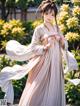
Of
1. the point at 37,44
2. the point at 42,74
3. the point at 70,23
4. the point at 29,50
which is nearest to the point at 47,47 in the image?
the point at 37,44

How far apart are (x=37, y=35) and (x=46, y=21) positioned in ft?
0.84

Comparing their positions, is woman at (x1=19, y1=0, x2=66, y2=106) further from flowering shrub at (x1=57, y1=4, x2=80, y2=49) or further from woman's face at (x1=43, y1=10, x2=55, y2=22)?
flowering shrub at (x1=57, y1=4, x2=80, y2=49)

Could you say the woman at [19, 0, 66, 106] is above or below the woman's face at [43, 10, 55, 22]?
below

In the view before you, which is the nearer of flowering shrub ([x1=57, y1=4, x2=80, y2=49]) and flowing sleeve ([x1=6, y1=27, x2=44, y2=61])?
flowing sleeve ([x1=6, y1=27, x2=44, y2=61])

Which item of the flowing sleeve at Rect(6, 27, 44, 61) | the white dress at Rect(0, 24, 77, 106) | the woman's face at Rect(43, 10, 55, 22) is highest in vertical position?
the woman's face at Rect(43, 10, 55, 22)

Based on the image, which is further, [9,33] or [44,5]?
[9,33]

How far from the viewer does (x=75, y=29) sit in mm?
11484

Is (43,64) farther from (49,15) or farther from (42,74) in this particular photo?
(49,15)

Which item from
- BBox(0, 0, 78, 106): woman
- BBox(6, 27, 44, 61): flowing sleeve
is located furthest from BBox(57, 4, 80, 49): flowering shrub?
BBox(6, 27, 44, 61): flowing sleeve

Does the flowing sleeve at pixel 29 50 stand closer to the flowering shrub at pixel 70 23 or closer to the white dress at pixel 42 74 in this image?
the white dress at pixel 42 74

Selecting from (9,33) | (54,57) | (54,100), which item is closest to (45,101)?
(54,100)

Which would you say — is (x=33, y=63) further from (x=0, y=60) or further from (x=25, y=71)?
(x=0, y=60)

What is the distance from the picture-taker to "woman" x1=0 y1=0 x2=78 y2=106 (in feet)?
26.1

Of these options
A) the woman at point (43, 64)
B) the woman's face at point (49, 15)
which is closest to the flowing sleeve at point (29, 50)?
the woman at point (43, 64)
